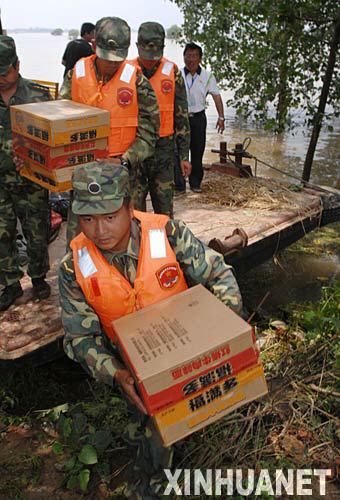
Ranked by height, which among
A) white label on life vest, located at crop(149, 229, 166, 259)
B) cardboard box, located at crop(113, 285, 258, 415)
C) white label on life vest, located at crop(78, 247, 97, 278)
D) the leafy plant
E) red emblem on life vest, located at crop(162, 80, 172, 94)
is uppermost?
red emblem on life vest, located at crop(162, 80, 172, 94)

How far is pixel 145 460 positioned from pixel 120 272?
2.99 ft

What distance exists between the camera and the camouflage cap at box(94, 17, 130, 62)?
305 centimetres

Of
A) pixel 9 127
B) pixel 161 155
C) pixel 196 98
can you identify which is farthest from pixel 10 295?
pixel 196 98

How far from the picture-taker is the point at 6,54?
277 cm

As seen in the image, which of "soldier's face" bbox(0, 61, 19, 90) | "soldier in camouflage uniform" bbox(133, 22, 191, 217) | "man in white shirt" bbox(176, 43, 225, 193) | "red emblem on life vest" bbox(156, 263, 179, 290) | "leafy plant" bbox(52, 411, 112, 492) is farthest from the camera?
"man in white shirt" bbox(176, 43, 225, 193)

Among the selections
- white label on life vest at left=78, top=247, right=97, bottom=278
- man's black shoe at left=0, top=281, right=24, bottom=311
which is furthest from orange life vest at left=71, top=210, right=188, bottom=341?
man's black shoe at left=0, top=281, right=24, bottom=311

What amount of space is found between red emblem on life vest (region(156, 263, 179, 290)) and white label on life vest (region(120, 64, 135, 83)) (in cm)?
173

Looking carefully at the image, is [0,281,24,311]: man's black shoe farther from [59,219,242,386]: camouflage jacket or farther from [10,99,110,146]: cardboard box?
[59,219,242,386]: camouflage jacket

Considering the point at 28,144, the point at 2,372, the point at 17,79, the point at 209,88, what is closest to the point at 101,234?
the point at 28,144

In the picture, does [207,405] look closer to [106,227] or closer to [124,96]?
[106,227]

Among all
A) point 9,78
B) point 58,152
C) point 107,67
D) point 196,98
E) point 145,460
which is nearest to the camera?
point 145,460

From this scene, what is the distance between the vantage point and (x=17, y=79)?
3.03 meters

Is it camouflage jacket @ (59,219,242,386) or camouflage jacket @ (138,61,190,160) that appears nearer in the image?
camouflage jacket @ (59,219,242,386)

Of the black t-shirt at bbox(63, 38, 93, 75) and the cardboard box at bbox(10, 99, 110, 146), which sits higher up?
the black t-shirt at bbox(63, 38, 93, 75)
